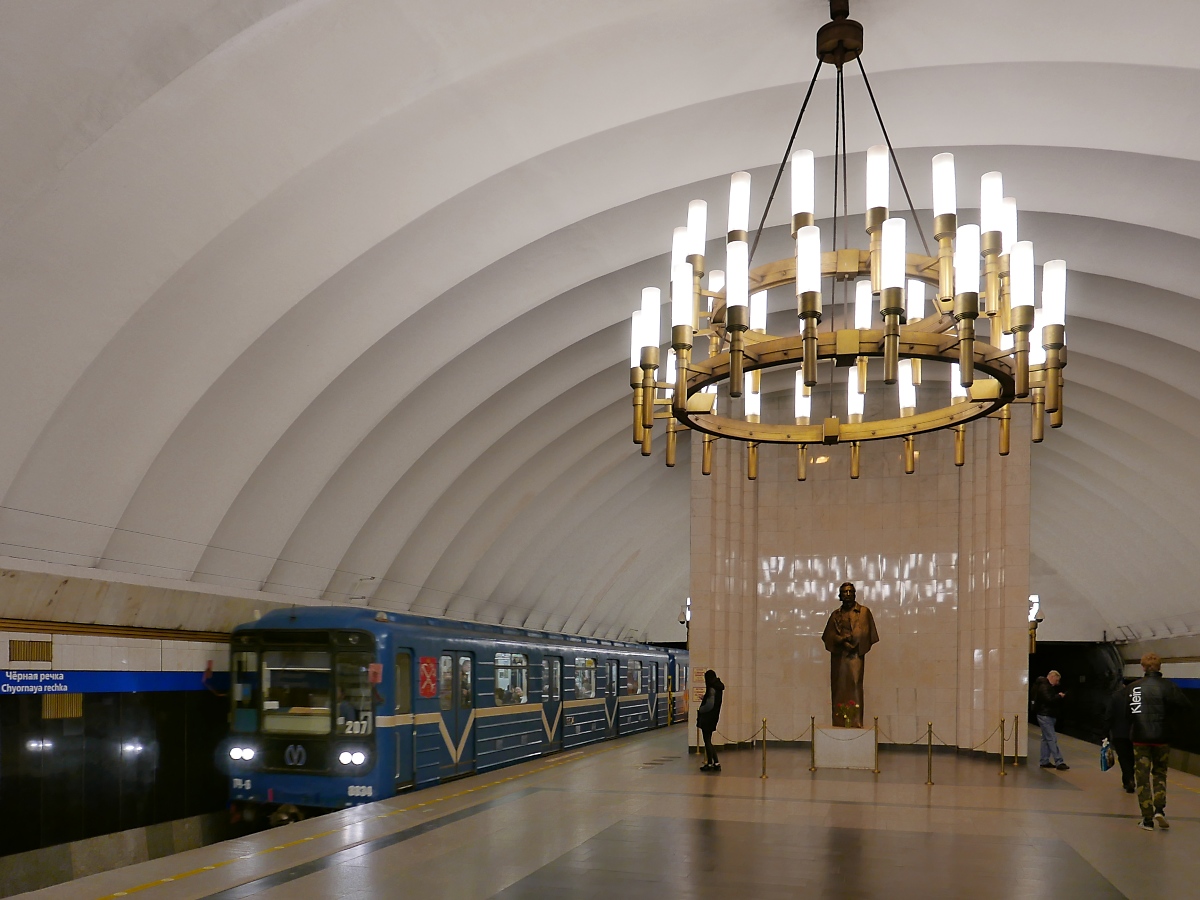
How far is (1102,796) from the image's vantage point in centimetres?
1254

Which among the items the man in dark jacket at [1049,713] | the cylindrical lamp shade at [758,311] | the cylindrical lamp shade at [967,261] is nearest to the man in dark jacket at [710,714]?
the man in dark jacket at [1049,713]

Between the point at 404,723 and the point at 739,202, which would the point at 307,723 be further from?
the point at 739,202

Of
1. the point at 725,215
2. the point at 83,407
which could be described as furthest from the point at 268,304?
the point at 725,215

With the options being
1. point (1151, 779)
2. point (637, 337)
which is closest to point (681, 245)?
point (637, 337)

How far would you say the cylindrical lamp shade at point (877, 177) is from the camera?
7.34m

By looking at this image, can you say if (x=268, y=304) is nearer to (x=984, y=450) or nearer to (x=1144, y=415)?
(x=984, y=450)

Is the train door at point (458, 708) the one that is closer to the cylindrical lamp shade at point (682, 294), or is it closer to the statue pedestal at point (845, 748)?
the statue pedestal at point (845, 748)

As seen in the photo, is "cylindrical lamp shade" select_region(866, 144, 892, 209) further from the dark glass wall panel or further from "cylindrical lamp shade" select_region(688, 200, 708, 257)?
the dark glass wall panel

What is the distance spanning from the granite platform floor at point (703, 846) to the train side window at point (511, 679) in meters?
1.88

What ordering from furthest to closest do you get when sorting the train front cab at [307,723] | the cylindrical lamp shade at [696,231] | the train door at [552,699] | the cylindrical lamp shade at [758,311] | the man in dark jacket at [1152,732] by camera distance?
the train door at [552,699]
the train front cab at [307,723]
the man in dark jacket at [1152,732]
the cylindrical lamp shade at [758,311]
the cylindrical lamp shade at [696,231]

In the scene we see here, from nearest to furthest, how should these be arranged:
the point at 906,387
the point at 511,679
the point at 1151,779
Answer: the point at 906,387
the point at 1151,779
the point at 511,679

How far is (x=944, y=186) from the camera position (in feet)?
25.2

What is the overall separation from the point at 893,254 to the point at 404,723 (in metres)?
8.11

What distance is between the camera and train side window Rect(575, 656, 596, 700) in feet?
63.0
